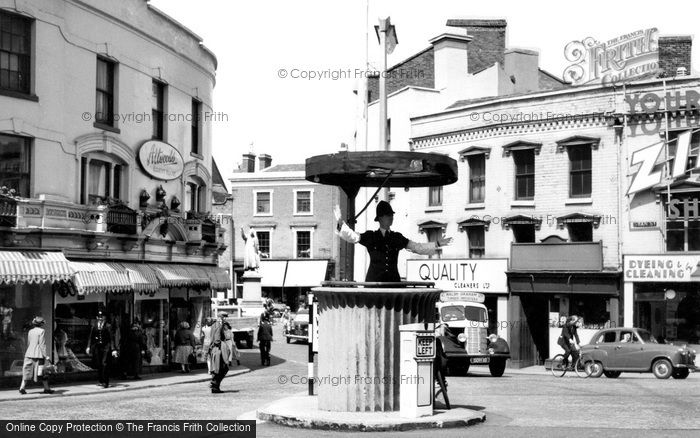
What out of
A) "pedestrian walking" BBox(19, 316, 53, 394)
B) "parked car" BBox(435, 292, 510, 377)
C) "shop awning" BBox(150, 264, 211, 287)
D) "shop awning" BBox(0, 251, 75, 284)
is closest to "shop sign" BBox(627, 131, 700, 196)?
"parked car" BBox(435, 292, 510, 377)

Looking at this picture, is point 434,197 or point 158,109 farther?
A: point 434,197

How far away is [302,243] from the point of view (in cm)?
6738

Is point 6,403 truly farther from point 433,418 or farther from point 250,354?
point 250,354

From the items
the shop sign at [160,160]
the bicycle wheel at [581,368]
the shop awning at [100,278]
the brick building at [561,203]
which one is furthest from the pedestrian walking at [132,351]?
the brick building at [561,203]

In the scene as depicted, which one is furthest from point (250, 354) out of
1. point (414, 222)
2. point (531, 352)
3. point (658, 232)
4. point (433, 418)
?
point (433, 418)

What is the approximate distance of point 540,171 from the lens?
A: 35.5 m

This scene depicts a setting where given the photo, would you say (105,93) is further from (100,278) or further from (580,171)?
(580,171)

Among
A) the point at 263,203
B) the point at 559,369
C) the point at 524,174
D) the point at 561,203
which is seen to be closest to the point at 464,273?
the point at 524,174

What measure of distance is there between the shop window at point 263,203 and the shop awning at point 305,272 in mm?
4430

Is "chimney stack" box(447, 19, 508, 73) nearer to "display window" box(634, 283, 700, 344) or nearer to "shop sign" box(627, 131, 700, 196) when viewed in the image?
"shop sign" box(627, 131, 700, 196)

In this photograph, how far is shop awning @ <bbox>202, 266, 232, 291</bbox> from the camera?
102 ft

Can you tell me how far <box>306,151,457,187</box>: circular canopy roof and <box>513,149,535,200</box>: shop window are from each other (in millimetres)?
21429

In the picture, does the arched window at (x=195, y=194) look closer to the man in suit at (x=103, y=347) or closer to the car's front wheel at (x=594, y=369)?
the man in suit at (x=103, y=347)

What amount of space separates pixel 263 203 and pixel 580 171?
1453 inches
